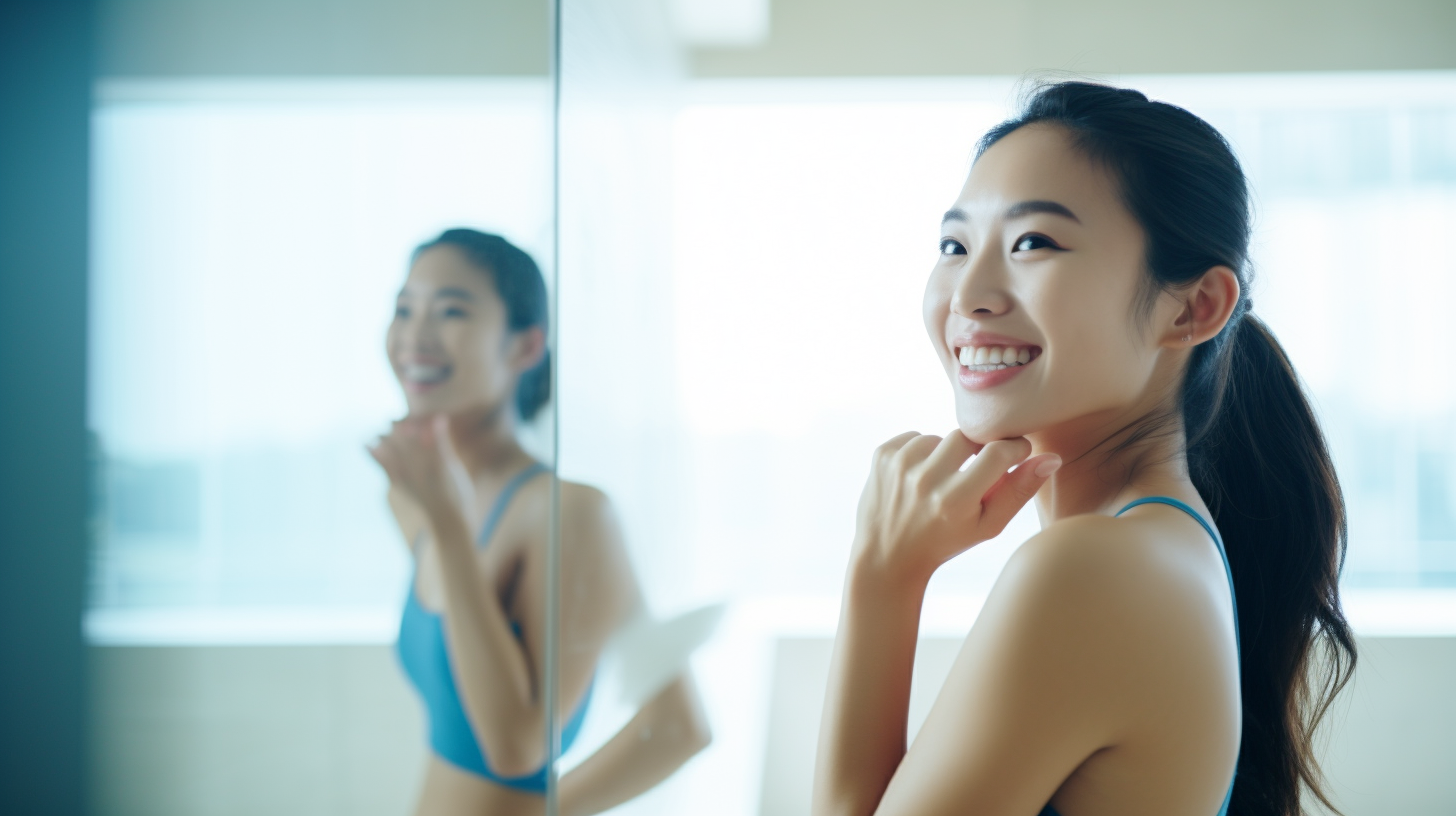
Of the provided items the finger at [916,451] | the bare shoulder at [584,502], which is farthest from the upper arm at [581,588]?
the finger at [916,451]

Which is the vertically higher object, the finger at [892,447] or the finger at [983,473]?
the finger at [892,447]

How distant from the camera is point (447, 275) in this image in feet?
1.46

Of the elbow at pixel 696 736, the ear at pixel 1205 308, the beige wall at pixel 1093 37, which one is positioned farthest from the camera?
the beige wall at pixel 1093 37

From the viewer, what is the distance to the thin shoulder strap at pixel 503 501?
45 cm

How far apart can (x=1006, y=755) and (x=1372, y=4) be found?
134 cm

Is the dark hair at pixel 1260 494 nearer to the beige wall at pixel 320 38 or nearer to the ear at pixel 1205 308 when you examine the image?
the ear at pixel 1205 308

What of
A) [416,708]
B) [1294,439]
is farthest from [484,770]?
[1294,439]

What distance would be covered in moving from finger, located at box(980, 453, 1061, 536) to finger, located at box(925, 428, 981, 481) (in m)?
0.02

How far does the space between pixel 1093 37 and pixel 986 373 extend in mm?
1012

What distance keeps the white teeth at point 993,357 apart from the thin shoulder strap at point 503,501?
10.0 inches

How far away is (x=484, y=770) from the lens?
0.46m

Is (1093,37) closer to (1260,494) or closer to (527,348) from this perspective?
(1260,494)

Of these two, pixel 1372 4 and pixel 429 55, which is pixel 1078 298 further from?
pixel 1372 4

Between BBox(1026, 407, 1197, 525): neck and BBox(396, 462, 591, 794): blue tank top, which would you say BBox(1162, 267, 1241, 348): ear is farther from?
BBox(396, 462, 591, 794): blue tank top
